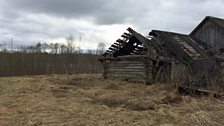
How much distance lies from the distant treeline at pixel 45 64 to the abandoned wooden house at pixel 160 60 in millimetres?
10317

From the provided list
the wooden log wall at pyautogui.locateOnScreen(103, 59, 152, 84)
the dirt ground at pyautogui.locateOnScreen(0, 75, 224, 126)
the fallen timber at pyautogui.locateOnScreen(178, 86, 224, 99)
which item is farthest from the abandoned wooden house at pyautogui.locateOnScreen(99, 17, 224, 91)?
the dirt ground at pyautogui.locateOnScreen(0, 75, 224, 126)

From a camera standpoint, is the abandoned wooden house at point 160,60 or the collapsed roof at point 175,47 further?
the collapsed roof at point 175,47

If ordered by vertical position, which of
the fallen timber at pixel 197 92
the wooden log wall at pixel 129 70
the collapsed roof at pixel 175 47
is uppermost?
the collapsed roof at pixel 175 47

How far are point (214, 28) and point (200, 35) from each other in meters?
1.38

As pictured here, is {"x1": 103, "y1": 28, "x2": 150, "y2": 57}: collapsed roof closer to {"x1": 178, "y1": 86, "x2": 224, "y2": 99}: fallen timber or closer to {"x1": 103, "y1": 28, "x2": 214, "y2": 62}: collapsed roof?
{"x1": 103, "y1": 28, "x2": 214, "y2": 62}: collapsed roof

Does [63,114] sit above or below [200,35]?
below

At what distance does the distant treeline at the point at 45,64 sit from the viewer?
27922mm

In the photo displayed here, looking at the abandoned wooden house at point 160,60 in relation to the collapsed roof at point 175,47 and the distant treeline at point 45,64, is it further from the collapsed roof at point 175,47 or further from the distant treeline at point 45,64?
the distant treeline at point 45,64

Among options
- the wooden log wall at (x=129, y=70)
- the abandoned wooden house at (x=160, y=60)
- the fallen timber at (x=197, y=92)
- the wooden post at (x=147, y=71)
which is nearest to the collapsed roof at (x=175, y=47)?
the abandoned wooden house at (x=160, y=60)

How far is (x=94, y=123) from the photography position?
7.52 metres

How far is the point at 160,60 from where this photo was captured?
1664 centimetres

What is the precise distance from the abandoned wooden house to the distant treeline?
33.8 ft

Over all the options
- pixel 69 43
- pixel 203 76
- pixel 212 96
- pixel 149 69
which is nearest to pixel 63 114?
pixel 212 96

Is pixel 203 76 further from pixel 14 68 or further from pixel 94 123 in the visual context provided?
pixel 14 68
